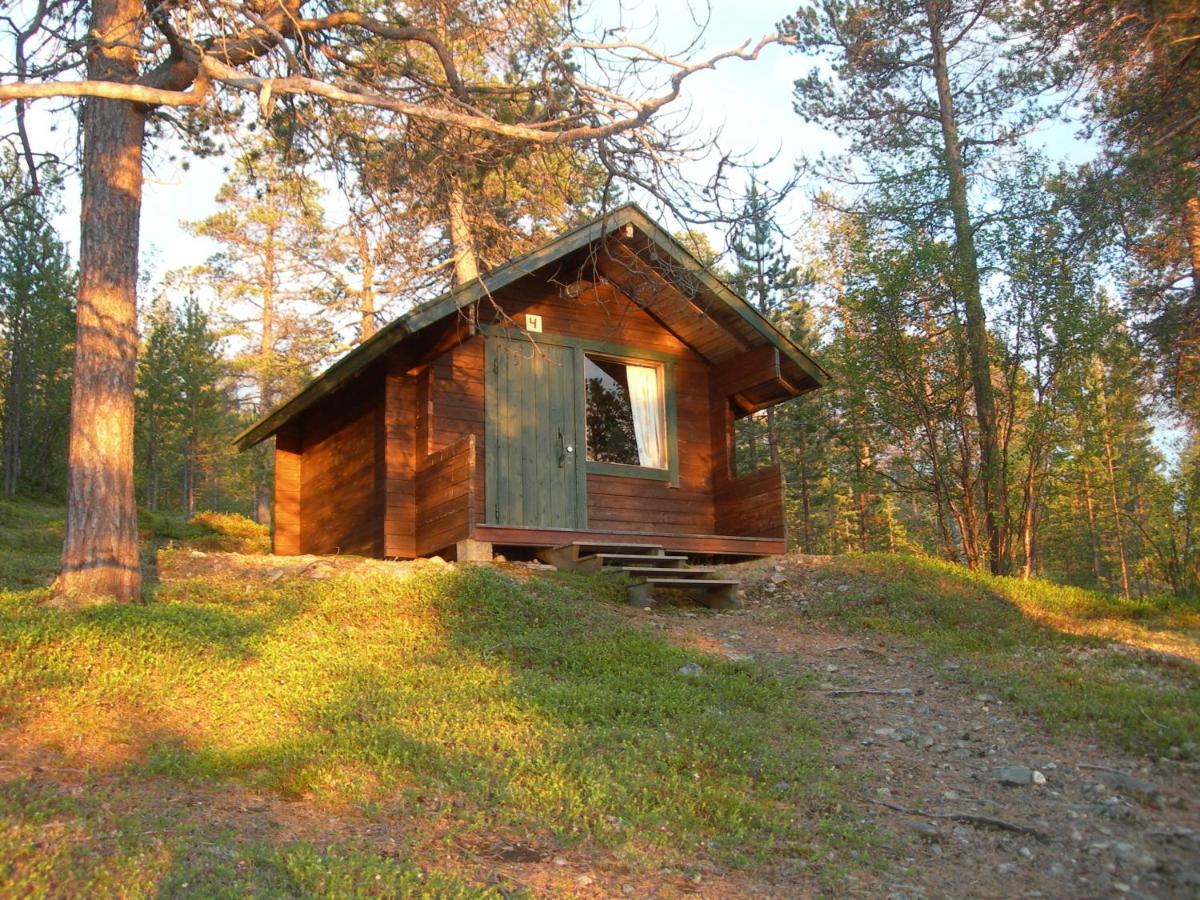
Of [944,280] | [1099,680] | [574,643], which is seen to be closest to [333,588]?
[574,643]

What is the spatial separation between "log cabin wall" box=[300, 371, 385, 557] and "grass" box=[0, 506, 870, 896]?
4.01 metres

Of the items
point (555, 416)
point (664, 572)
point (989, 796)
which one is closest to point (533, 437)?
point (555, 416)

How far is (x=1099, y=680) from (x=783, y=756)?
3.22 metres

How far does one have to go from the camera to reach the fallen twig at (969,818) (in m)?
5.35

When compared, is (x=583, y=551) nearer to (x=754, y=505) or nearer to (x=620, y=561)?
(x=620, y=561)

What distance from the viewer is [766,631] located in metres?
10.2

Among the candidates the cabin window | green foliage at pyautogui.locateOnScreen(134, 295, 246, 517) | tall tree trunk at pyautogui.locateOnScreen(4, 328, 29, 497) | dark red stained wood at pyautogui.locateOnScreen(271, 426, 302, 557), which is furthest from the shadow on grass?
green foliage at pyautogui.locateOnScreen(134, 295, 246, 517)

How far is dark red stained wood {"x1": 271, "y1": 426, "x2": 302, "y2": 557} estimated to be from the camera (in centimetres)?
1518

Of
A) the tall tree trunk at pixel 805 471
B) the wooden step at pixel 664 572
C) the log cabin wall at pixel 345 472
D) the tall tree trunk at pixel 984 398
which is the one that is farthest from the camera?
the tall tree trunk at pixel 805 471

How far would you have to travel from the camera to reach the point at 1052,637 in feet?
32.8

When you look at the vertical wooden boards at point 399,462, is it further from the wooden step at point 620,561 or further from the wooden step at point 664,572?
the wooden step at point 664,572

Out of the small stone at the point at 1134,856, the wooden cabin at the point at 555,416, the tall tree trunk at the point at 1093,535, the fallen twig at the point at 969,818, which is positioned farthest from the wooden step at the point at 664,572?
the tall tree trunk at the point at 1093,535

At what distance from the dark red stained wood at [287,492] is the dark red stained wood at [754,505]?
6336 mm

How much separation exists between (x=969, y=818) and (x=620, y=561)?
22.6 ft
